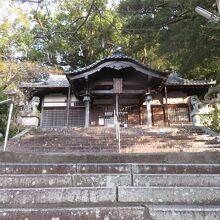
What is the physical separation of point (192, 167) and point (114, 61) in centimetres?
1129

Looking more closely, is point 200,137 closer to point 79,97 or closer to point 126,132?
point 126,132

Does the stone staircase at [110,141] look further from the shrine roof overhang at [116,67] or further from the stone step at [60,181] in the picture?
the stone step at [60,181]

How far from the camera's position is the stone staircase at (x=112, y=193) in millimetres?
2221

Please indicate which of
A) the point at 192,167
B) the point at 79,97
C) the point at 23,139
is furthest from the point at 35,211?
the point at 79,97

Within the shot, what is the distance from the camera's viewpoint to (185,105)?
15734 millimetres

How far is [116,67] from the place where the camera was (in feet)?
45.4

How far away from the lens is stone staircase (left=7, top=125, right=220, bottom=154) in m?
8.52

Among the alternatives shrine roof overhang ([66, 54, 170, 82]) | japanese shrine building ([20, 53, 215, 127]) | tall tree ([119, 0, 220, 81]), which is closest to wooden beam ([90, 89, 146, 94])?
japanese shrine building ([20, 53, 215, 127])

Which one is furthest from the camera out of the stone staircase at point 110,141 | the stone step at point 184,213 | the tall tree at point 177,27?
the tall tree at point 177,27

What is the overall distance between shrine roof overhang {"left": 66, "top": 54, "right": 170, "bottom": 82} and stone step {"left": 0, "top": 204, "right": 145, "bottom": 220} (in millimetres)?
11770

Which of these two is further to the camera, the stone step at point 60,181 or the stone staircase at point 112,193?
the stone step at point 60,181

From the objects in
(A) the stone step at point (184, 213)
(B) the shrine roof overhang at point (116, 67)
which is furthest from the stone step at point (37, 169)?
(B) the shrine roof overhang at point (116, 67)

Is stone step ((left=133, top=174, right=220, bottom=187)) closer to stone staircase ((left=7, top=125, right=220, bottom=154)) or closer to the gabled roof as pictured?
stone staircase ((left=7, top=125, right=220, bottom=154))

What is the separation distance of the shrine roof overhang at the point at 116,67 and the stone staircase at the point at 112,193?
10694mm
